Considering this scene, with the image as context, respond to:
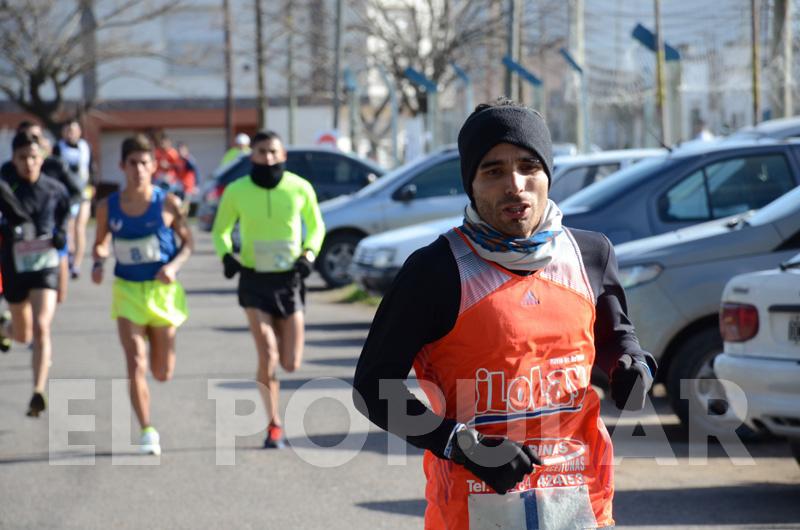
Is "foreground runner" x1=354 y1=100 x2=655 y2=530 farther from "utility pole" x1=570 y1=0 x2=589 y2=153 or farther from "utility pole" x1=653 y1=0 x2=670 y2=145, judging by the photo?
"utility pole" x1=570 y1=0 x2=589 y2=153

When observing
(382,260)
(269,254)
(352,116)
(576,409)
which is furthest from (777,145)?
(352,116)

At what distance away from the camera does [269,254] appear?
9.20 metres

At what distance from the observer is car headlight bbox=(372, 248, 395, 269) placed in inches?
570

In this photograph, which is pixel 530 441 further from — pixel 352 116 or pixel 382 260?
pixel 352 116

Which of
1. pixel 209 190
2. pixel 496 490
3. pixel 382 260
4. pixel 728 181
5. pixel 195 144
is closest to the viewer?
pixel 496 490

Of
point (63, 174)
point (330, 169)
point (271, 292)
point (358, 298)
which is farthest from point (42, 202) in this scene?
point (330, 169)

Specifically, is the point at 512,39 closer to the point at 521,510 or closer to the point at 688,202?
the point at 688,202

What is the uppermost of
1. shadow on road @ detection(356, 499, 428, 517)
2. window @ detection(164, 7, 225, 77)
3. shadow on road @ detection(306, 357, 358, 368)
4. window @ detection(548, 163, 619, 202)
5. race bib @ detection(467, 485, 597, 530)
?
window @ detection(164, 7, 225, 77)

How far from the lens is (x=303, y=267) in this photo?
913 cm

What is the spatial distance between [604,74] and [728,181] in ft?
40.1

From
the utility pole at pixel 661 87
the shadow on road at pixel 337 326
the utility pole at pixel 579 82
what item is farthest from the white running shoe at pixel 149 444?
the utility pole at pixel 579 82

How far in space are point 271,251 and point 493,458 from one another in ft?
19.6

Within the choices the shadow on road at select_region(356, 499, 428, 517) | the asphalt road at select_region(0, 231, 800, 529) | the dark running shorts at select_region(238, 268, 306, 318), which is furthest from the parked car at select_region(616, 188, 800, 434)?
the dark running shorts at select_region(238, 268, 306, 318)

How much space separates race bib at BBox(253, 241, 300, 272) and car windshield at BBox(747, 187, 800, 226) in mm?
2966
